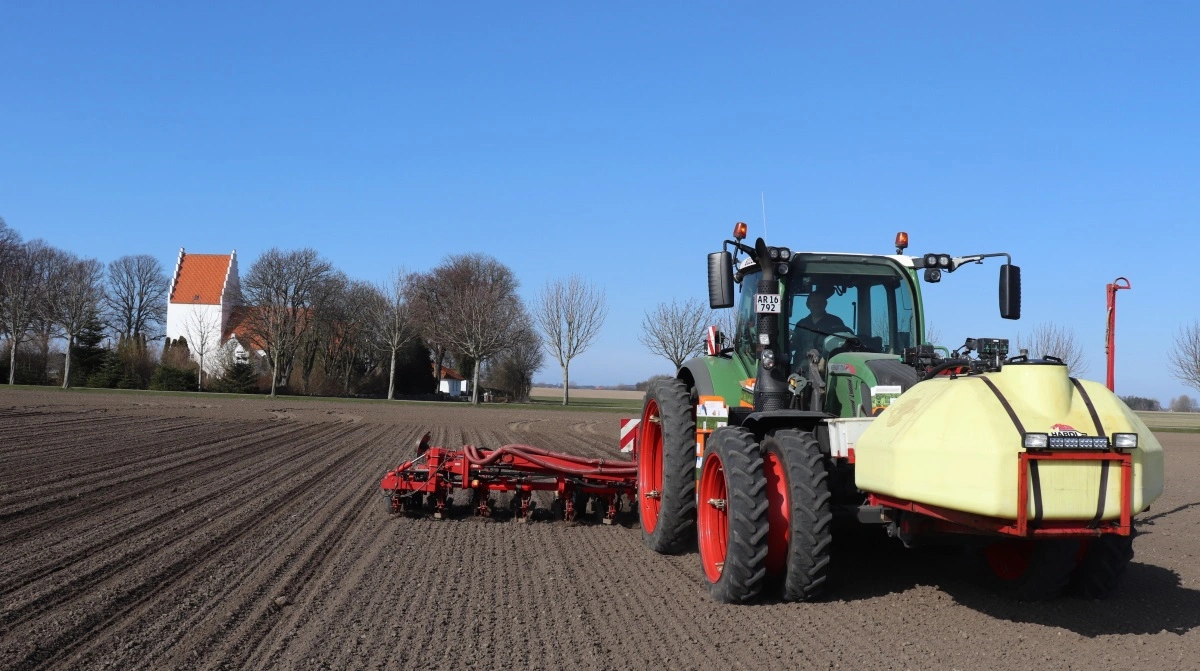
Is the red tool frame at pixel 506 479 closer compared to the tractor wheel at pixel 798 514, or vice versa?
the tractor wheel at pixel 798 514

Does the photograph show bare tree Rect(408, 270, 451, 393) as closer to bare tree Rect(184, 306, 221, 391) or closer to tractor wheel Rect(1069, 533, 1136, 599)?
bare tree Rect(184, 306, 221, 391)

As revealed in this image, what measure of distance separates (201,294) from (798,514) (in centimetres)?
6670

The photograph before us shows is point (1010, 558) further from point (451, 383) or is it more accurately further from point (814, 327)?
point (451, 383)

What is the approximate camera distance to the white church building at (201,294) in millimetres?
62594

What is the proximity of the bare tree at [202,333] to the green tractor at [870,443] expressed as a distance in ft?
164

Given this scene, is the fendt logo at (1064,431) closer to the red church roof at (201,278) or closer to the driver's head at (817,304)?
the driver's head at (817,304)

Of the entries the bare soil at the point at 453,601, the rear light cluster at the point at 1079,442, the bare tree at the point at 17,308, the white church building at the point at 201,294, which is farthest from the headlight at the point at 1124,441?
the white church building at the point at 201,294

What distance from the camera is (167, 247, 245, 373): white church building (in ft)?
205

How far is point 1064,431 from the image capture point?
4.24m

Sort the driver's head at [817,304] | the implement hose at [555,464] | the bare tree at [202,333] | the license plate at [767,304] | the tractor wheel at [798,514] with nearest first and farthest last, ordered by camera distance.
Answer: the tractor wheel at [798,514]
the license plate at [767,304]
the driver's head at [817,304]
the implement hose at [555,464]
the bare tree at [202,333]

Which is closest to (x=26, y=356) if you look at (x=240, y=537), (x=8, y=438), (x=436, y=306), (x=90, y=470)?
(x=436, y=306)

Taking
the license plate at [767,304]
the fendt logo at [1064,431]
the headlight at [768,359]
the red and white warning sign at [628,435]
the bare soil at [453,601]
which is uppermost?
the license plate at [767,304]

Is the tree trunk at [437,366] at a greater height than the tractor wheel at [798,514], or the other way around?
the tree trunk at [437,366]

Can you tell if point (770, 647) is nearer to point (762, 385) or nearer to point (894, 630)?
point (894, 630)
